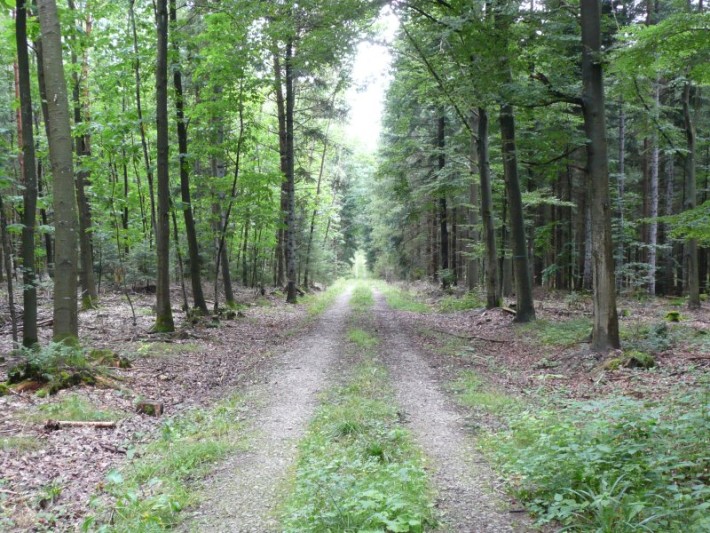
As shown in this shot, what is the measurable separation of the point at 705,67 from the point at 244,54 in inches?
426

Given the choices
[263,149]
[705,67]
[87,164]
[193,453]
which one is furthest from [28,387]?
[263,149]

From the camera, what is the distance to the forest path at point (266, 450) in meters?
4.13

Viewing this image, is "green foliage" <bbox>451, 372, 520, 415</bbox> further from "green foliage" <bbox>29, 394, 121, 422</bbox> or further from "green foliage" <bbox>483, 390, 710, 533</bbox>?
"green foliage" <bbox>29, 394, 121, 422</bbox>

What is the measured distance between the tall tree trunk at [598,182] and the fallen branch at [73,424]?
8.71 meters

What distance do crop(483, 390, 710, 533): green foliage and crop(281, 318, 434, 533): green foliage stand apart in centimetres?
101

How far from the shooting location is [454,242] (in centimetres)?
3250

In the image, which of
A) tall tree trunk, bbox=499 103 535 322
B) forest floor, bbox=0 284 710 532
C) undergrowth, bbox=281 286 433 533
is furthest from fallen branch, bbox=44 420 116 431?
tall tree trunk, bbox=499 103 535 322

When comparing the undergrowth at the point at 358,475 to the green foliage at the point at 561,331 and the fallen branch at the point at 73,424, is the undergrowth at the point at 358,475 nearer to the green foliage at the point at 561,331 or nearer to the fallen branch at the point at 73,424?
the fallen branch at the point at 73,424

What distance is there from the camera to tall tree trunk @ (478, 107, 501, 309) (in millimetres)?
16344

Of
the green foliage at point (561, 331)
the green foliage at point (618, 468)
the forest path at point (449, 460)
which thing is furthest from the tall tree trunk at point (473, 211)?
the green foliage at point (618, 468)

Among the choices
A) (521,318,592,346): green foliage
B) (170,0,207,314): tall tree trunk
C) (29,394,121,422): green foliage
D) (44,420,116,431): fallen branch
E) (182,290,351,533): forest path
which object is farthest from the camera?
(170,0,207,314): tall tree trunk

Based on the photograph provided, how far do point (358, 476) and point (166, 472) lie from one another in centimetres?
208

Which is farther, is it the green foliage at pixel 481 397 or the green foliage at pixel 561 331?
the green foliage at pixel 561 331

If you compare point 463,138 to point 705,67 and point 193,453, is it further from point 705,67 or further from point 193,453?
point 193,453
